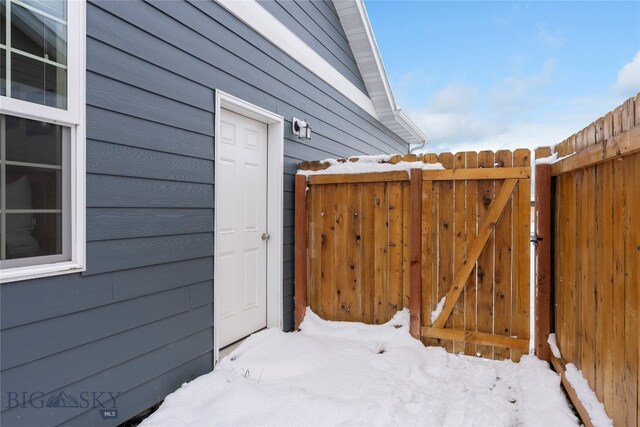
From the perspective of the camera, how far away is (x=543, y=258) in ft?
9.32

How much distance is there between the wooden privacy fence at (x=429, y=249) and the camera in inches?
117

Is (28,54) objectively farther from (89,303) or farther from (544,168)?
(544,168)

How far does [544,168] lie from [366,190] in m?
1.49

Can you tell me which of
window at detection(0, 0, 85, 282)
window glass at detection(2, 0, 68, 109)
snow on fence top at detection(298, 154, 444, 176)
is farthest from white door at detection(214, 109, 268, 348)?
window glass at detection(2, 0, 68, 109)

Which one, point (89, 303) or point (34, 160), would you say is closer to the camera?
point (34, 160)

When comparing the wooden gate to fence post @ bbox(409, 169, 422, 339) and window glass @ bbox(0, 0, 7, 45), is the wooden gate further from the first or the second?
window glass @ bbox(0, 0, 7, 45)

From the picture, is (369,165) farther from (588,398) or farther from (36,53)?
(36,53)

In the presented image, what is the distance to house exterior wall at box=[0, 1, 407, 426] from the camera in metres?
1.69

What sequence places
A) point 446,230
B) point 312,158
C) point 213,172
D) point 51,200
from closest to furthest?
point 51,200
point 213,172
point 446,230
point 312,158

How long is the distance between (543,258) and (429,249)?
88cm

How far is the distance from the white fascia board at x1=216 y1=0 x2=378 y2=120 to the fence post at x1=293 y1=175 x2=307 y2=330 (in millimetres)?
1398

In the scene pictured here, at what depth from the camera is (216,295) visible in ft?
9.08

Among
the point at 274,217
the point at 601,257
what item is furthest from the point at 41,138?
the point at 601,257

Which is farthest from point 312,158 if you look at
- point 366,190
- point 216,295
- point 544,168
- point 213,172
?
point 544,168
